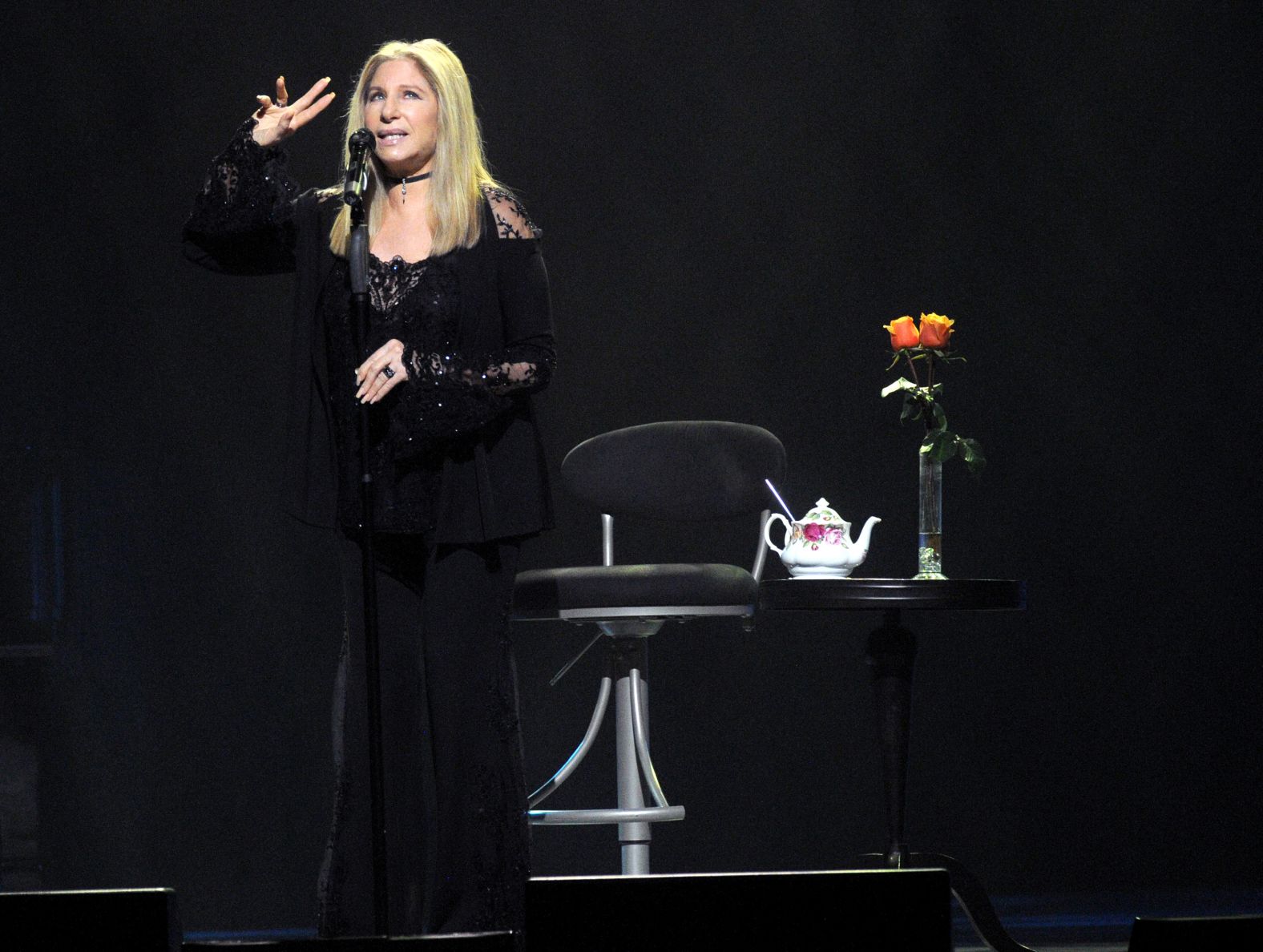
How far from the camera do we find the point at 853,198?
3.67 m

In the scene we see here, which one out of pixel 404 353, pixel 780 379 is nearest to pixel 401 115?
pixel 404 353

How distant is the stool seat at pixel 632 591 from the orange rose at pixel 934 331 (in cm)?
61

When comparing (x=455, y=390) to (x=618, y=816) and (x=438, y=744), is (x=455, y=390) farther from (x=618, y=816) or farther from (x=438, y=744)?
(x=618, y=816)

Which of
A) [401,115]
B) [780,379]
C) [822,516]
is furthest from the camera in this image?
[780,379]

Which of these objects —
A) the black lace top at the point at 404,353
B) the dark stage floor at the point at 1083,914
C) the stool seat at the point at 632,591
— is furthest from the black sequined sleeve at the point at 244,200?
the dark stage floor at the point at 1083,914

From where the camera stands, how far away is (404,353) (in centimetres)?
200

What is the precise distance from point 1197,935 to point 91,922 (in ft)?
3.26

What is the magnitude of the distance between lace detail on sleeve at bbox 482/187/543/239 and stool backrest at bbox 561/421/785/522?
3.46 ft

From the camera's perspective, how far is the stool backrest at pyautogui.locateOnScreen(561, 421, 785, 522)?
315 cm

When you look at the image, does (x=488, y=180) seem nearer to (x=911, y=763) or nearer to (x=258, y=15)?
(x=258, y=15)

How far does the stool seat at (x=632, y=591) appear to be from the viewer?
277 centimetres

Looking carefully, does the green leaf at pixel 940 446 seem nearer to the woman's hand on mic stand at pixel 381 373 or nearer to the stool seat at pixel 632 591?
the stool seat at pixel 632 591

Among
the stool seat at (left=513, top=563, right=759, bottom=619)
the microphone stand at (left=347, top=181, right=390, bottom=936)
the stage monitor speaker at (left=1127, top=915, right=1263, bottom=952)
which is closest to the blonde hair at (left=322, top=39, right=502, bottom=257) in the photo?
the microphone stand at (left=347, top=181, right=390, bottom=936)

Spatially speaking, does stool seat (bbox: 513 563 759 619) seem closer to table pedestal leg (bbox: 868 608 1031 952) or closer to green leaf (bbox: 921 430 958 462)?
table pedestal leg (bbox: 868 608 1031 952)
